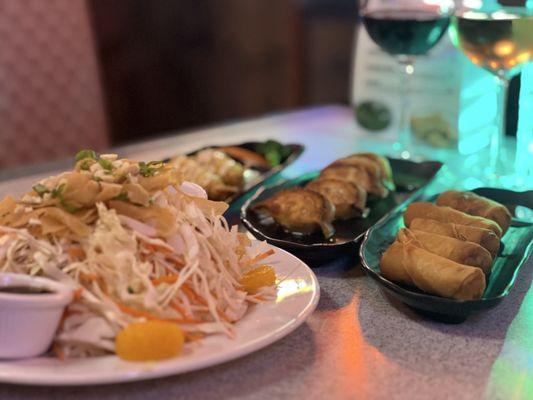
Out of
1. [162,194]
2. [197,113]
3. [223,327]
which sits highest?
Answer: [162,194]

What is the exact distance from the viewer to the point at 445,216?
108cm

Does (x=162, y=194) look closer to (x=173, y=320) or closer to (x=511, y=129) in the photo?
(x=173, y=320)

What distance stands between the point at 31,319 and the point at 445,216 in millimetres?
630

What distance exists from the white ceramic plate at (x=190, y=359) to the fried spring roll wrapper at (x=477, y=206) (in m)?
0.37

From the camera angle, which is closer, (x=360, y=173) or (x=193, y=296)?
(x=193, y=296)

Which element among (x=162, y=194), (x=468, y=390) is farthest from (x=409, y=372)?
(x=162, y=194)

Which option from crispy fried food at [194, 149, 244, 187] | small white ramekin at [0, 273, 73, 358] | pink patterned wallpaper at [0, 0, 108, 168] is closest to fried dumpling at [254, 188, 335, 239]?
crispy fried food at [194, 149, 244, 187]

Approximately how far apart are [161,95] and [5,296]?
3.52 metres

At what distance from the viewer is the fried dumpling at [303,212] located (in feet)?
3.76

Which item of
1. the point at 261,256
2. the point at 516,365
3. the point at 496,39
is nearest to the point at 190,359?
the point at 261,256

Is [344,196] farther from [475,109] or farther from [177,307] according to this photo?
Answer: [475,109]

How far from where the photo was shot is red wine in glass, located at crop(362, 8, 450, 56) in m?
1.54

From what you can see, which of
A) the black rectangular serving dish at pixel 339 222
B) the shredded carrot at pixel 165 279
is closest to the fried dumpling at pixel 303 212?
the black rectangular serving dish at pixel 339 222

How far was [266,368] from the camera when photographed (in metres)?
0.83
